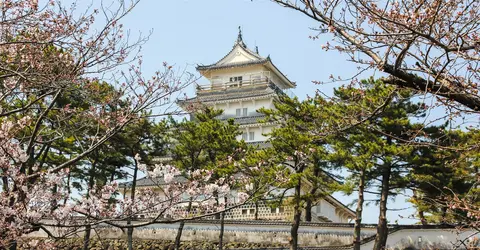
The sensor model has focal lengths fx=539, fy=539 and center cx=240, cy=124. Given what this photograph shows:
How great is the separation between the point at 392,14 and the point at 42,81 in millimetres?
4083

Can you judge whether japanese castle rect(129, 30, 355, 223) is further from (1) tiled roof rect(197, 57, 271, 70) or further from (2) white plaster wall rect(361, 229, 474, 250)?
(2) white plaster wall rect(361, 229, 474, 250)

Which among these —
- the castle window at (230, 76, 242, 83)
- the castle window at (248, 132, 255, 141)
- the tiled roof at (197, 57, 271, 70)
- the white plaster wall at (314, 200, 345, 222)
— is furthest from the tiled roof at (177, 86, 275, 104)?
the white plaster wall at (314, 200, 345, 222)

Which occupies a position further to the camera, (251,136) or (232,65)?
(232,65)

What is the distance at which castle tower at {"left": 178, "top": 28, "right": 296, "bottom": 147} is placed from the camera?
3281cm

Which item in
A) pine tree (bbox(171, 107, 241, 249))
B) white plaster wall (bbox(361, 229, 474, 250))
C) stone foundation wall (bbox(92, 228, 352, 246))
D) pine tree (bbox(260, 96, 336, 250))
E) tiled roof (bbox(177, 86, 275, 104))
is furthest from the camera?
tiled roof (bbox(177, 86, 275, 104))

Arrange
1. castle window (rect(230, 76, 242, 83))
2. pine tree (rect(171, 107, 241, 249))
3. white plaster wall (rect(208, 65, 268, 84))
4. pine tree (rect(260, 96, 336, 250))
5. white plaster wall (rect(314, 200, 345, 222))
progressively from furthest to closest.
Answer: castle window (rect(230, 76, 242, 83)), white plaster wall (rect(208, 65, 268, 84)), white plaster wall (rect(314, 200, 345, 222)), pine tree (rect(171, 107, 241, 249)), pine tree (rect(260, 96, 336, 250))

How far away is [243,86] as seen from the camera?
34969mm

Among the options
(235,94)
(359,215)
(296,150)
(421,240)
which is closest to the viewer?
(296,150)

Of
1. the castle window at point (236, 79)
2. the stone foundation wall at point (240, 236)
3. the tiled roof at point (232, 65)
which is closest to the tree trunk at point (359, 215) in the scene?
the stone foundation wall at point (240, 236)

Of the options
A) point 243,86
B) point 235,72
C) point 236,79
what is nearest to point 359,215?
point 243,86

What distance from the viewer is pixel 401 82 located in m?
5.35

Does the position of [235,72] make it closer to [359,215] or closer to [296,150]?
[296,150]

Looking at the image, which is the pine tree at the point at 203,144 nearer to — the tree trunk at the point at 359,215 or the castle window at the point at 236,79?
the tree trunk at the point at 359,215

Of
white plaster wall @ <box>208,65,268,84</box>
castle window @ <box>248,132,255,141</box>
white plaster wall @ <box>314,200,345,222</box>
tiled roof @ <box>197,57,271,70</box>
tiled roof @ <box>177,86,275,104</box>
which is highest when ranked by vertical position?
tiled roof @ <box>197,57,271,70</box>
